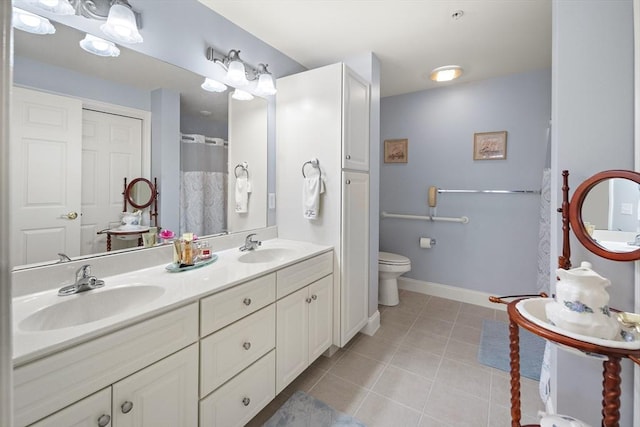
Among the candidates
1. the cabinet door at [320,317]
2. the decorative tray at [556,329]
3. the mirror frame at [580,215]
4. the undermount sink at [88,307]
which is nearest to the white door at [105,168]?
the undermount sink at [88,307]

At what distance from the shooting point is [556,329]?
93cm

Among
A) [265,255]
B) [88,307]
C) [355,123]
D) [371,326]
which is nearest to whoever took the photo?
[88,307]

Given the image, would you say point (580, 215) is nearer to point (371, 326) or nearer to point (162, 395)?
point (371, 326)

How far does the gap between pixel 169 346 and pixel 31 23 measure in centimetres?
135

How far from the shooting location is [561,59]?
1250 millimetres

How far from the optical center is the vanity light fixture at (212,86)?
1.71m

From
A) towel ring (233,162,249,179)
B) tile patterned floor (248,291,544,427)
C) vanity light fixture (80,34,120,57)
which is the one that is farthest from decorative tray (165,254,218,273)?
vanity light fixture (80,34,120,57)

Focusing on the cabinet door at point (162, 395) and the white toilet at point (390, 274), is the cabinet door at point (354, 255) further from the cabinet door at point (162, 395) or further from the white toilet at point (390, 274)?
the cabinet door at point (162, 395)

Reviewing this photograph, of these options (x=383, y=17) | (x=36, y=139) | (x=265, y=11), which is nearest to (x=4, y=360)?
(x=36, y=139)

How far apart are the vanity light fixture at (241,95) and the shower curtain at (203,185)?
1.10ft

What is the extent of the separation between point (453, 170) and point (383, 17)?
179 cm

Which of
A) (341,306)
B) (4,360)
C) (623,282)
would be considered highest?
(4,360)

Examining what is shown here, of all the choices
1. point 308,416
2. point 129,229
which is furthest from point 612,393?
point 129,229

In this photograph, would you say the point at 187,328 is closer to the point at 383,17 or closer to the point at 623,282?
the point at 623,282
